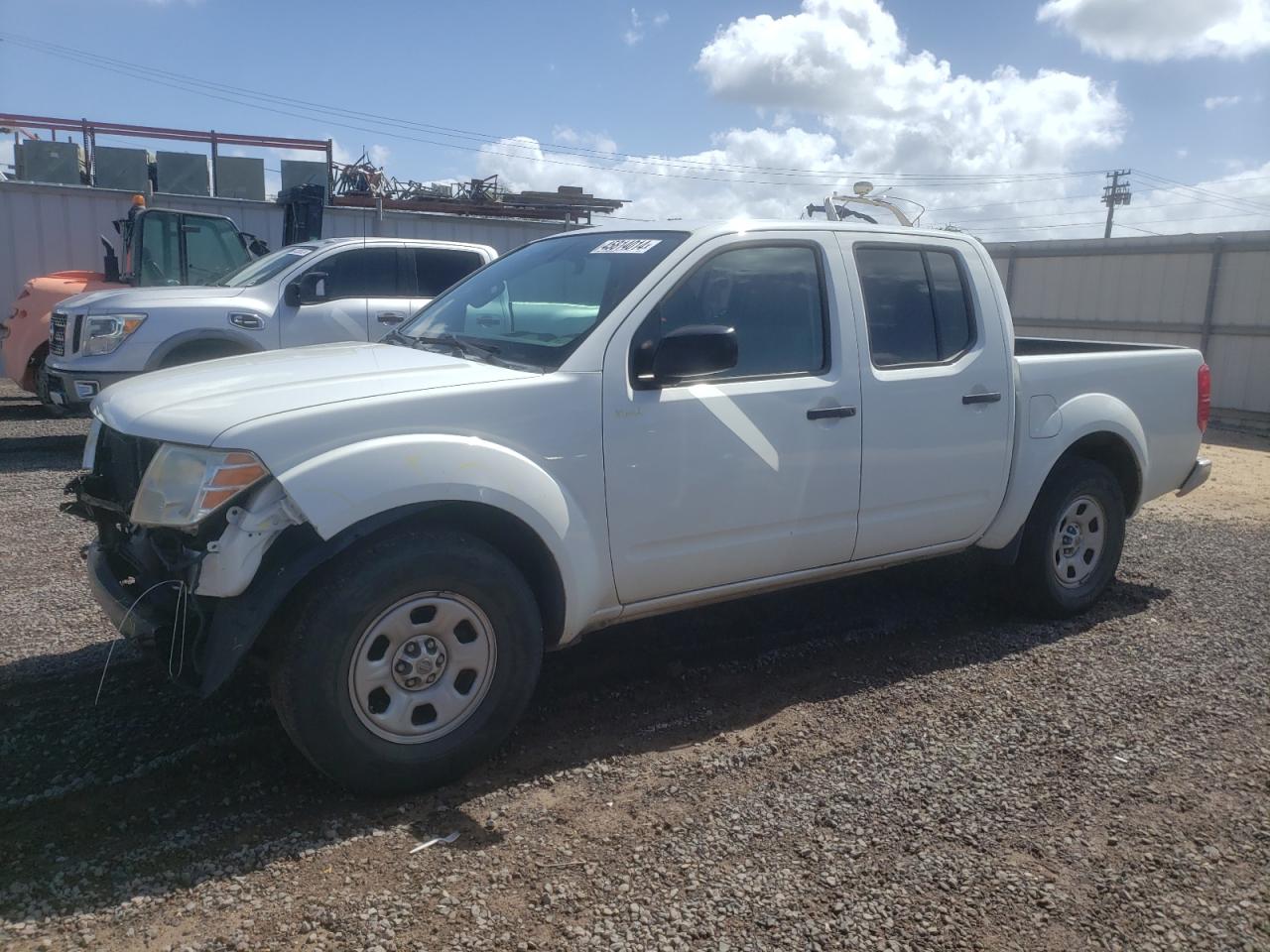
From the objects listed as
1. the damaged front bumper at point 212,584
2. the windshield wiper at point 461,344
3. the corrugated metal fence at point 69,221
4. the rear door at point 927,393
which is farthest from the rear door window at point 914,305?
the corrugated metal fence at point 69,221

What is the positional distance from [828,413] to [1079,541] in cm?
210

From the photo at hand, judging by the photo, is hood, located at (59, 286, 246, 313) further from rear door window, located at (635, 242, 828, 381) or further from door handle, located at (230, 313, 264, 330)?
rear door window, located at (635, 242, 828, 381)

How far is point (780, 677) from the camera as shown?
4492mm

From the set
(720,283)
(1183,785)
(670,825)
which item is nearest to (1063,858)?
(1183,785)

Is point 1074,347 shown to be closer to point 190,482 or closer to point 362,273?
point 190,482

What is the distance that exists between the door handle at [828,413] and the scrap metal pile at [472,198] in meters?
17.6

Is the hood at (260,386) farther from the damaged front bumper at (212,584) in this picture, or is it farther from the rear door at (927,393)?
the rear door at (927,393)

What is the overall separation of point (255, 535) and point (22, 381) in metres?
9.91

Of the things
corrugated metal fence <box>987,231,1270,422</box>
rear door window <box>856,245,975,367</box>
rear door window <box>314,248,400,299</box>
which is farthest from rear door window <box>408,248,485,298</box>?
corrugated metal fence <box>987,231,1270,422</box>

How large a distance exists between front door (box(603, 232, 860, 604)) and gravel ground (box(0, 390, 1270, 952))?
66cm

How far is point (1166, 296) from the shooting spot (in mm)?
15844

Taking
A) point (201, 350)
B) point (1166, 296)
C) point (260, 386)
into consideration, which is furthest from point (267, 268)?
point (1166, 296)

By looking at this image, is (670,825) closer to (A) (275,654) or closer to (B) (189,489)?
(A) (275,654)

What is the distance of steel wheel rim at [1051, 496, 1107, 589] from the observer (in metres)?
5.32
